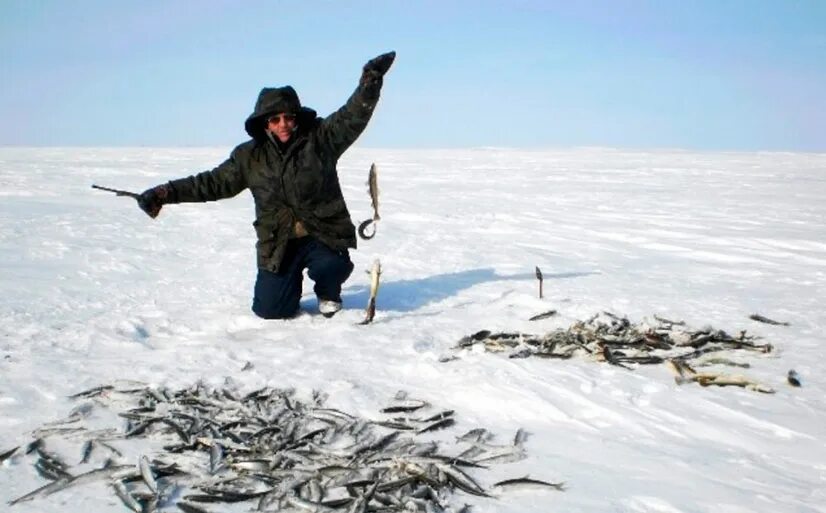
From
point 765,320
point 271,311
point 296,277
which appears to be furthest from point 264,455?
point 765,320

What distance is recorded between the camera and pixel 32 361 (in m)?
3.56

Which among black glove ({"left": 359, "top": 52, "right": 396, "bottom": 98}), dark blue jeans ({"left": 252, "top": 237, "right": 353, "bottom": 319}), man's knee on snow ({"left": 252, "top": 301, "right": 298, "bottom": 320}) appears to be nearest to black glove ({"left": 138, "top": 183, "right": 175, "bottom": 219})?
dark blue jeans ({"left": 252, "top": 237, "right": 353, "bottom": 319})

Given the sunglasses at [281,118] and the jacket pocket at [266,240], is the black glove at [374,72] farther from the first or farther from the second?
the jacket pocket at [266,240]

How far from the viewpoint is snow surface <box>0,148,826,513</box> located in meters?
2.49

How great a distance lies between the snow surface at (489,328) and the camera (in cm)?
249

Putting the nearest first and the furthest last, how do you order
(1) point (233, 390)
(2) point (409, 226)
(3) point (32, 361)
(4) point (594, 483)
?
(4) point (594, 483) → (1) point (233, 390) → (3) point (32, 361) → (2) point (409, 226)

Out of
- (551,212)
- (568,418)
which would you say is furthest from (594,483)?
(551,212)

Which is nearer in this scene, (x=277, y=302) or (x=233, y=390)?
(x=233, y=390)

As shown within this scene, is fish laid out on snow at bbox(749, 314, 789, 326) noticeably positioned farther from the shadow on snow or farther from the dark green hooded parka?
the dark green hooded parka

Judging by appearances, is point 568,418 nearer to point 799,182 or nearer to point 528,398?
point 528,398

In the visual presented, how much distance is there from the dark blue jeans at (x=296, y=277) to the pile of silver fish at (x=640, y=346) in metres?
1.19

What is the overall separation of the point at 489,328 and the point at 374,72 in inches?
75.1

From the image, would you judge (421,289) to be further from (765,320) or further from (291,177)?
(765,320)

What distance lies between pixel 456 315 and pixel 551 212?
7.19 m
